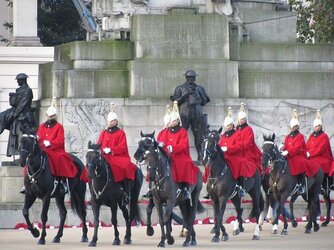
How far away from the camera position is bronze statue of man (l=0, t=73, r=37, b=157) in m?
48.3

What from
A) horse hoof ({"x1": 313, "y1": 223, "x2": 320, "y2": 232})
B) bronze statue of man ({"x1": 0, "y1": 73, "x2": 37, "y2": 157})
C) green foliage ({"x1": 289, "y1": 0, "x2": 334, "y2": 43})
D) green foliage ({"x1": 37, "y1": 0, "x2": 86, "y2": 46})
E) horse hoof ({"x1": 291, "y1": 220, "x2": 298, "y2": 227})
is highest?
A: green foliage ({"x1": 37, "y1": 0, "x2": 86, "y2": 46})

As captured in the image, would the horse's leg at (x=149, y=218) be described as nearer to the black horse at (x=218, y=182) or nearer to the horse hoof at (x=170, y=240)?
the black horse at (x=218, y=182)

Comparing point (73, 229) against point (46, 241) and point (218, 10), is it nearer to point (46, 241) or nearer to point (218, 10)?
point (46, 241)

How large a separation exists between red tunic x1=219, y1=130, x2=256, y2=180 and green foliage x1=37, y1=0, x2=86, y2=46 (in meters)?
36.7

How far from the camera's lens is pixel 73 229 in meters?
45.6

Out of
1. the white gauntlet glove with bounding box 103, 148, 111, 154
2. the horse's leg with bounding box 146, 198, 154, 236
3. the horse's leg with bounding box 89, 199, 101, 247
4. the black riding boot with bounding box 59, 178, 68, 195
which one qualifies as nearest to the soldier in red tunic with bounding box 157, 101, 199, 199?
the white gauntlet glove with bounding box 103, 148, 111, 154

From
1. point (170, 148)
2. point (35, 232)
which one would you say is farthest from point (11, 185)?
point (170, 148)

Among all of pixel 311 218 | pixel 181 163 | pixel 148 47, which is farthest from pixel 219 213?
pixel 148 47

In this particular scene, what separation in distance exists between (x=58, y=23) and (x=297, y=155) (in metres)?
38.2

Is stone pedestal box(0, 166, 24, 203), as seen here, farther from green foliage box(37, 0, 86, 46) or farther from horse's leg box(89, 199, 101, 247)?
green foliage box(37, 0, 86, 46)

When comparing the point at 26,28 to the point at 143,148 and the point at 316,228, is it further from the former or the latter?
the point at 143,148

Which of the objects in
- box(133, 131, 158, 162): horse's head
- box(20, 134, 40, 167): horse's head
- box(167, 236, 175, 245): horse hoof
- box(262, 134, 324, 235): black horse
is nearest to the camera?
box(133, 131, 158, 162): horse's head

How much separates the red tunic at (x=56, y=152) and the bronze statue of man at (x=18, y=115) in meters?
6.19

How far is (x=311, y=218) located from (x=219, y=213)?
170 inches
